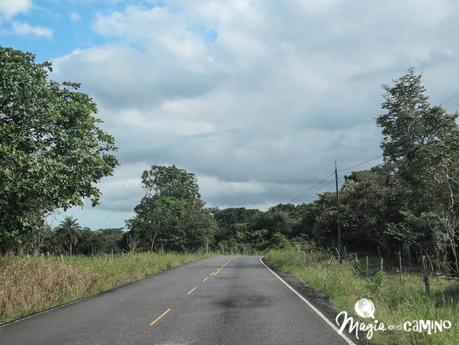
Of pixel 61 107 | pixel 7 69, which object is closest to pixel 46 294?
pixel 61 107

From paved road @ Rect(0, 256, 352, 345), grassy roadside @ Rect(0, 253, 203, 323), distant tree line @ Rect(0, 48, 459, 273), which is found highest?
distant tree line @ Rect(0, 48, 459, 273)

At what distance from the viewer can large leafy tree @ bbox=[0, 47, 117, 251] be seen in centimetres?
1424

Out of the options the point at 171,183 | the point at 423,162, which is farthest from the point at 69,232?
the point at 423,162

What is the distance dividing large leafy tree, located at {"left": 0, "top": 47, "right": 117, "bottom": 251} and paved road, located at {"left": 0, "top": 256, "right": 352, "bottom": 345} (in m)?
3.47

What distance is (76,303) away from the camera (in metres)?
17.4

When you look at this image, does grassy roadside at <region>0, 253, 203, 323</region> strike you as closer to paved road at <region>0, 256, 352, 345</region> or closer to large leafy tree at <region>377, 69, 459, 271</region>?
paved road at <region>0, 256, 352, 345</region>

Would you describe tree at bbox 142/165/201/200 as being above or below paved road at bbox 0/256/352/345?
above

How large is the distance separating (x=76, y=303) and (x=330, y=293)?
8983 mm
